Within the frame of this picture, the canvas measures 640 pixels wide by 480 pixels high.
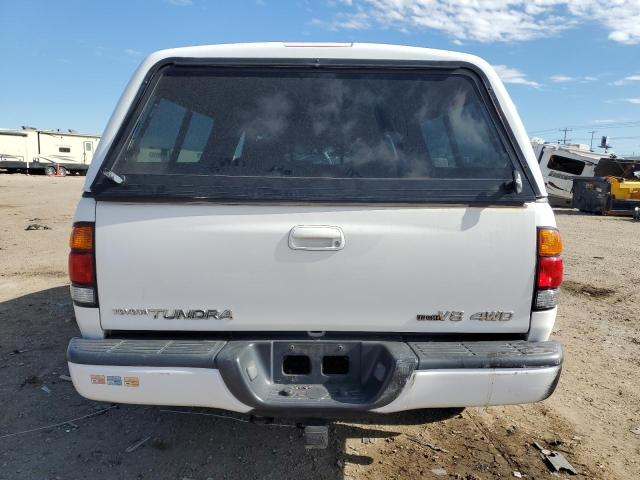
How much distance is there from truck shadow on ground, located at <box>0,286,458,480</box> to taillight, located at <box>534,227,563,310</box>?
1.07 m

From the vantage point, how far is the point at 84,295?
2.46m

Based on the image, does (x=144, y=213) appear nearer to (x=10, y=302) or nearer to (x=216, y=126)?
(x=216, y=126)

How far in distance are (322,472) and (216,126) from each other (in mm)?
2047

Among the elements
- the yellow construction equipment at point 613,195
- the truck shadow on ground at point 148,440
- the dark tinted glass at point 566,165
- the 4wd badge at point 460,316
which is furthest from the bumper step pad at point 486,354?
the dark tinted glass at point 566,165

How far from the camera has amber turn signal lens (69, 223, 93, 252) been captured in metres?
2.40

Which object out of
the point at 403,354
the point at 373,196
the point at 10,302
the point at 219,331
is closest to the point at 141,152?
the point at 219,331

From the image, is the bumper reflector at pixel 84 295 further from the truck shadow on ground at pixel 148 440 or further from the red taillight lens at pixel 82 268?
the truck shadow on ground at pixel 148 440

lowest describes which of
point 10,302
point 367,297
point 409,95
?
point 10,302

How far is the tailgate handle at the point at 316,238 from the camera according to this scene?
2.40 m

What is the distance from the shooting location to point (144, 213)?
2.41 metres

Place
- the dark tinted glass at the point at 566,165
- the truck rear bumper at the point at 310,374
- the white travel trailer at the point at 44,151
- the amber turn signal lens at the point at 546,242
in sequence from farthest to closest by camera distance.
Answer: the white travel trailer at the point at 44,151 < the dark tinted glass at the point at 566,165 < the amber turn signal lens at the point at 546,242 < the truck rear bumper at the point at 310,374

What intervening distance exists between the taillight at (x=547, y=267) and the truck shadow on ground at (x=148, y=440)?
3.52 ft

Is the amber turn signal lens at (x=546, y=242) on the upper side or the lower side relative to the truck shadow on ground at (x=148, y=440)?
upper

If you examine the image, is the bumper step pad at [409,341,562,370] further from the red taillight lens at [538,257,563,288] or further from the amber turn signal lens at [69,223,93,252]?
the amber turn signal lens at [69,223,93,252]
